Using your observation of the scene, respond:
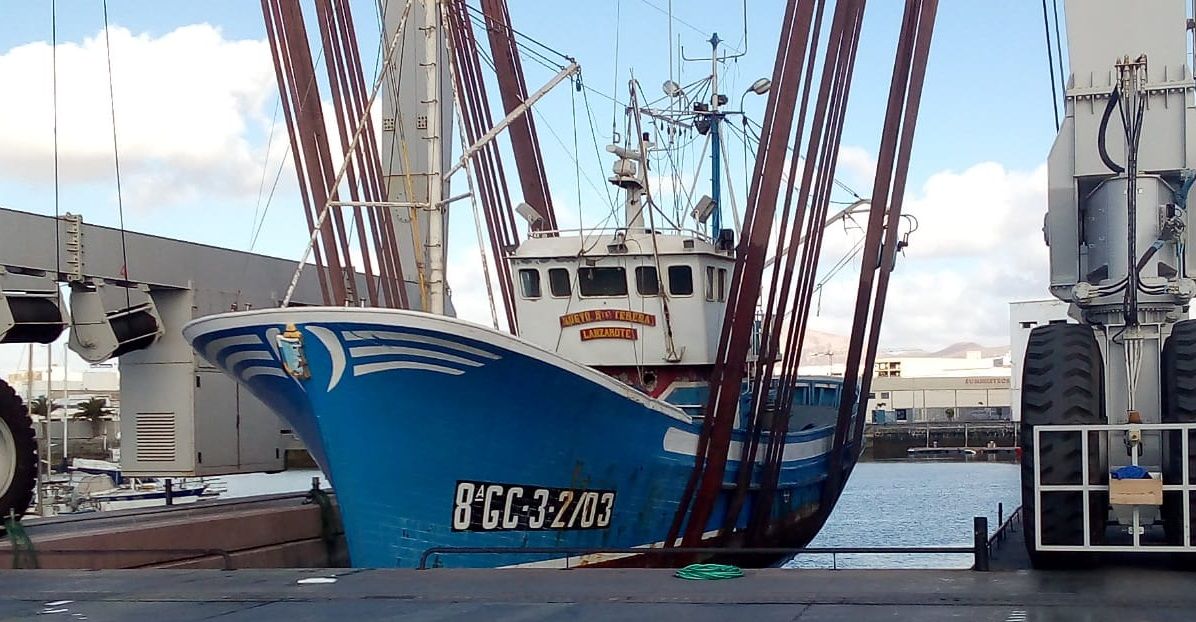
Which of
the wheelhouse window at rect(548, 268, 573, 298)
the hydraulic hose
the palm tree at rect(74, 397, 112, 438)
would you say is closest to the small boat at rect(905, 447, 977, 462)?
the palm tree at rect(74, 397, 112, 438)

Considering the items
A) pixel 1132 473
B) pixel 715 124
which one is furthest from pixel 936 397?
pixel 1132 473

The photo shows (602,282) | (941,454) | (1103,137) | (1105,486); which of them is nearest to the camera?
(1105,486)

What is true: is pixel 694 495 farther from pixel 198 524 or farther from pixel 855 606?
pixel 855 606

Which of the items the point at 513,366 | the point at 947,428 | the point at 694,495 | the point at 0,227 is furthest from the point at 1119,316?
the point at 947,428

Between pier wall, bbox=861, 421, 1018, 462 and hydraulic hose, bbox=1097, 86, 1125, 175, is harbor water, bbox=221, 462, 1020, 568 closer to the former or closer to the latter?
pier wall, bbox=861, 421, 1018, 462

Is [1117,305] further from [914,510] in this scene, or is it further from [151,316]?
[914,510]

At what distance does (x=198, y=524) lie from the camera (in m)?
16.9

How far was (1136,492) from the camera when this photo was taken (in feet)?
30.8

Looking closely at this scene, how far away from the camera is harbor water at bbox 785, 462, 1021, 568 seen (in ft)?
97.9

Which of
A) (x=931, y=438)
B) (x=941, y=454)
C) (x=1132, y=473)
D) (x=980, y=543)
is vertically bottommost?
(x=941, y=454)

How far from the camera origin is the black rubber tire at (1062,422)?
9773 millimetres

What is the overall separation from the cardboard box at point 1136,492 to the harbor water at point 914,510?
37.3 feet

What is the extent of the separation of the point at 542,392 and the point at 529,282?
17.7ft

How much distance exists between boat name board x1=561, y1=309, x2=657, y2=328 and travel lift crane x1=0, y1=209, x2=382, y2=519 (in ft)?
19.8
